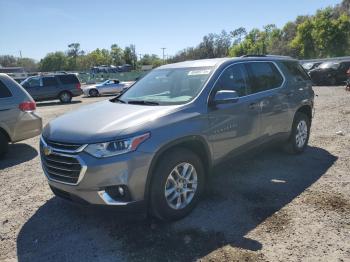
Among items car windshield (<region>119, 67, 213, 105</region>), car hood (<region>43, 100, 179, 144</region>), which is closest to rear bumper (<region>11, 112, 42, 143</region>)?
car windshield (<region>119, 67, 213, 105</region>)

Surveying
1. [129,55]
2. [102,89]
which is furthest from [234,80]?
[129,55]

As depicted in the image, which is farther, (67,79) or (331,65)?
(331,65)

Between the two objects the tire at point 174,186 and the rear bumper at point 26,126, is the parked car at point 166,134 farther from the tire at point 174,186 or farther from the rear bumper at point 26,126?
the rear bumper at point 26,126

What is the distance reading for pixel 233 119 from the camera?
4.69m

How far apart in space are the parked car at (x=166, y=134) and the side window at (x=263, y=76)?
0.05 ft

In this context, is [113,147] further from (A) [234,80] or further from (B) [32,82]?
(B) [32,82]

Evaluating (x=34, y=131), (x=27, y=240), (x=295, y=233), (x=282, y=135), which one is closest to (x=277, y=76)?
(x=282, y=135)

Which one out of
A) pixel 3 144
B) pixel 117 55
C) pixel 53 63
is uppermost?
pixel 117 55

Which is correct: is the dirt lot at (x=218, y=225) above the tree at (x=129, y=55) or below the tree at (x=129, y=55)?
below

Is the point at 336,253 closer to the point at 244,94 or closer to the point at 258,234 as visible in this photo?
the point at 258,234

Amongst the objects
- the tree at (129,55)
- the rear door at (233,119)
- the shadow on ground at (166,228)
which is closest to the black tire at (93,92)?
the shadow on ground at (166,228)

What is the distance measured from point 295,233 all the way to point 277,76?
294 cm

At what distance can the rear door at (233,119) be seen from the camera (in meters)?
4.45

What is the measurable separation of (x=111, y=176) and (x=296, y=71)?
439cm
